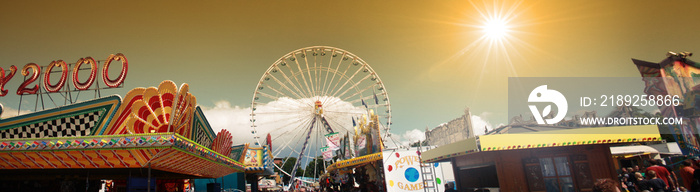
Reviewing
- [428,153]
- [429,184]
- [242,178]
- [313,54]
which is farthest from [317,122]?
[428,153]

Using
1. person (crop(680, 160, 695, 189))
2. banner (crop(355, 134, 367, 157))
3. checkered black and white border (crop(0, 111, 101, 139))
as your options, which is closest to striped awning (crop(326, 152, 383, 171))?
banner (crop(355, 134, 367, 157))

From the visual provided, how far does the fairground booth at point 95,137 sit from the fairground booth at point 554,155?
23.5ft

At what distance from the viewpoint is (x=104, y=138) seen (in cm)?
691

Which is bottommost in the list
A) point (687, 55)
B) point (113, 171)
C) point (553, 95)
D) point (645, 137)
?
point (645, 137)

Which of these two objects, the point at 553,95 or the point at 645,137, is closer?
the point at 645,137

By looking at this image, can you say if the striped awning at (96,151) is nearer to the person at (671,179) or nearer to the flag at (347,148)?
the person at (671,179)

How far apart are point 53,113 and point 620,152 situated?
21.0 m

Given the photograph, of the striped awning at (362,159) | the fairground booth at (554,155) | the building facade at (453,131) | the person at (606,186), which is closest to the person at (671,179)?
the fairground booth at (554,155)

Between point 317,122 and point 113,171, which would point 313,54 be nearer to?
point 317,122

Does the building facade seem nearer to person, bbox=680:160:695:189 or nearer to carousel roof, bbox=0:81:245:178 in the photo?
person, bbox=680:160:695:189

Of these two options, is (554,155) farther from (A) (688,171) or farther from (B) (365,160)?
(B) (365,160)

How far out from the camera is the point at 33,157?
757 centimetres

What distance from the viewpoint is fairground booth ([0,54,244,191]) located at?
7.02m

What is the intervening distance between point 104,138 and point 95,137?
0.19 m
